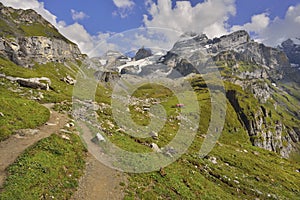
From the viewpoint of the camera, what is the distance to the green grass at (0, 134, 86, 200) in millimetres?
16469

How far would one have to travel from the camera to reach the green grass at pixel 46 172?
16469mm

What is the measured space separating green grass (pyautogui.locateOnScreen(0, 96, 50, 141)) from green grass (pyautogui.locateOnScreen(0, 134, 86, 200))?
13.9ft

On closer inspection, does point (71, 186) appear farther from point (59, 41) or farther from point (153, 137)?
point (59, 41)

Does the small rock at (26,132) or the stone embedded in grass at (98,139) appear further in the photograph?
the stone embedded in grass at (98,139)

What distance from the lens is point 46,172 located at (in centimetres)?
1905

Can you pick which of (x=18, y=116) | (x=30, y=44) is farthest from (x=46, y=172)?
(x=30, y=44)

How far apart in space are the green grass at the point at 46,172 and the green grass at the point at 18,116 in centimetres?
423

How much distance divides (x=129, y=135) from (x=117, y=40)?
1655 centimetres

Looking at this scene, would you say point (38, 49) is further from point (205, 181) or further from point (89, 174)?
point (205, 181)

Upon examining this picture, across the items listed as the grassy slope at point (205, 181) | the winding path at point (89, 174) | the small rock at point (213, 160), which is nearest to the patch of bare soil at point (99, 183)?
the winding path at point (89, 174)

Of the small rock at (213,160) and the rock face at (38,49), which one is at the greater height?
the rock face at (38,49)

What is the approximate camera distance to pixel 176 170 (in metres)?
27.0

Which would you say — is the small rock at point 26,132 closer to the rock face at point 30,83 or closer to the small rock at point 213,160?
the small rock at point 213,160

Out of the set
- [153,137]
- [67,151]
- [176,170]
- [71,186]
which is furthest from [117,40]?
[153,137]
